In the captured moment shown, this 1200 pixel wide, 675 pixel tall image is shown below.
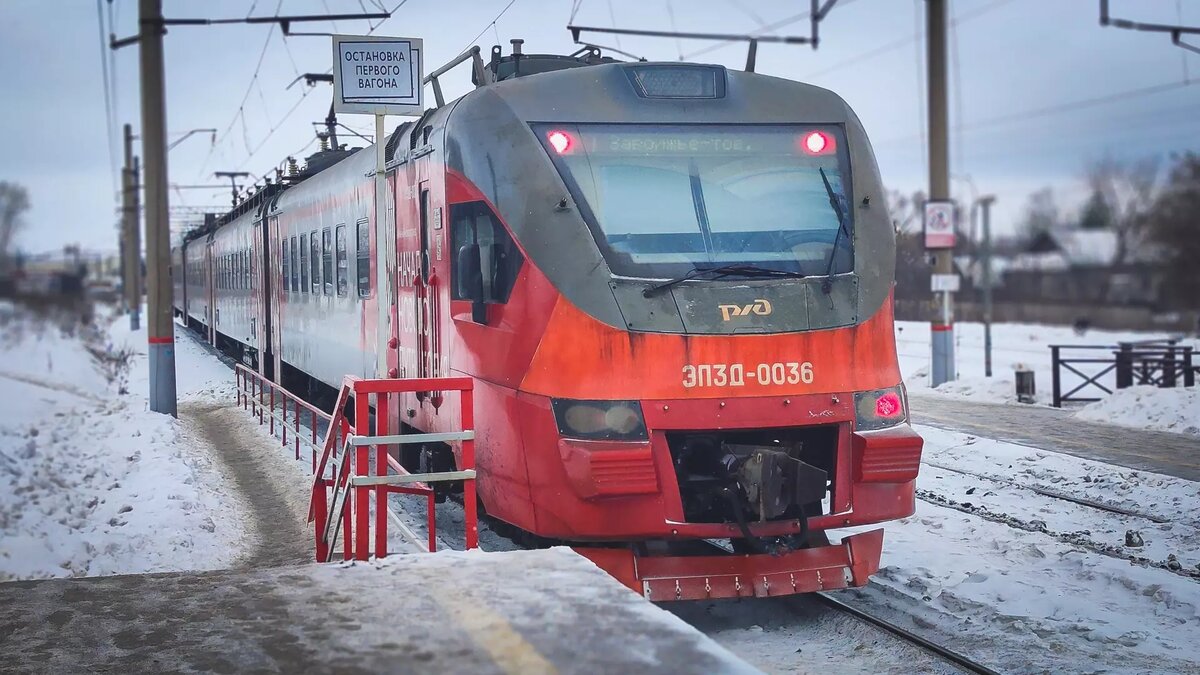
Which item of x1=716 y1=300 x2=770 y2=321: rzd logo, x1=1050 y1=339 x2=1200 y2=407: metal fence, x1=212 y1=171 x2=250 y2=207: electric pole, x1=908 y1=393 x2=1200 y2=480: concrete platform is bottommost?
x1=908 y1=393 x2=1200 y2=480: concrete platform

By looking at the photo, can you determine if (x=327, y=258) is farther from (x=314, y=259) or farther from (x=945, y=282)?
(x=945, y=282)

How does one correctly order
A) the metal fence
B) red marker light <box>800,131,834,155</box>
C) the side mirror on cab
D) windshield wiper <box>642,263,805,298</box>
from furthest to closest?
the metal fence < red marker light <box>800,131,834,155</box> < the side mirror on cab < windshield wiper <box>642,263,805,298</box>

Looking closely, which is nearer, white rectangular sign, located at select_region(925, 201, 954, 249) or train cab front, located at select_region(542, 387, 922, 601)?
train cab front, located at select_region(542, 387, 922, 601)

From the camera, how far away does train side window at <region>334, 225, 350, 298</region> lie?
1306 cm

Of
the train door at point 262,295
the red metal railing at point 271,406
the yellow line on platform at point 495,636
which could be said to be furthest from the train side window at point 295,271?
the yellow line on platform at point 495,636

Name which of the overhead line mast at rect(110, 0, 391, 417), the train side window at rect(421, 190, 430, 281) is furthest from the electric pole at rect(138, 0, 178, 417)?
the train side window at rect(421, 190, 430, 281)

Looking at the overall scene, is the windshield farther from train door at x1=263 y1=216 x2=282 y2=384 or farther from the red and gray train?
train door at x1=263 y1=216 x2=282 y2=384

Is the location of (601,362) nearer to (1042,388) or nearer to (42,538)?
(42,538)

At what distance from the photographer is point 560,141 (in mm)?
7727

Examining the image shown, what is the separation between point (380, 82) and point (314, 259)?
253 inches

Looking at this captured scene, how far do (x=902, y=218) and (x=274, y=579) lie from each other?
23.6 metres

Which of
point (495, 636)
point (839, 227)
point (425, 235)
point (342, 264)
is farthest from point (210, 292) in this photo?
point (495, 636)

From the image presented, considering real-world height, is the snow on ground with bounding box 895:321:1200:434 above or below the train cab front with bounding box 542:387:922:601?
below

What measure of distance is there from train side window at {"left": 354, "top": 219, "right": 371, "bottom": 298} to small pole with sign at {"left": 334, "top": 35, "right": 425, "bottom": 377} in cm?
219
